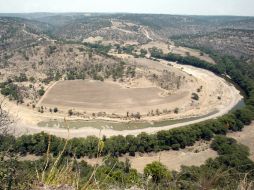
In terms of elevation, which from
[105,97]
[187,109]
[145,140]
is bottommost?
[187,109]

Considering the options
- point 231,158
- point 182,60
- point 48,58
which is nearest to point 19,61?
point 48,58

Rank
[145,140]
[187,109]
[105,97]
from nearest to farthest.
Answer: [145,140]
[187,109]
[105,97]

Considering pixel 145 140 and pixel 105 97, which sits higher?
pixel 145 140

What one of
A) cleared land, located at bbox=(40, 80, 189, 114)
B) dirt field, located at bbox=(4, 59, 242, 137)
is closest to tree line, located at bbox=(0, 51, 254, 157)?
dirt field, located at bbox=(4, 59, 242, 137)

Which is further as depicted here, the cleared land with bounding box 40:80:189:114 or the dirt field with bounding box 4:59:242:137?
the cleared land with bounding box 40:80:189:114

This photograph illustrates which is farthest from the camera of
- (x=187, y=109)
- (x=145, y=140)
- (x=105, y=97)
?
(x=105, y=97)

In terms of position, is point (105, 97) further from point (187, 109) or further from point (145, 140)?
point (145, 140)

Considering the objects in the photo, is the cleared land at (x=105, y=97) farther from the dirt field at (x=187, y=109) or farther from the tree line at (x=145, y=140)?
the tree line at (x=145, y=140)

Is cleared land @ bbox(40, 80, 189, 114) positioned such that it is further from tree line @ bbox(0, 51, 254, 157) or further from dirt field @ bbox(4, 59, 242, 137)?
tree line @ bbox(0, 51, 254, 157)

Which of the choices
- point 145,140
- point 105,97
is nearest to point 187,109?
point 105,97

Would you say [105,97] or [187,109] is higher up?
[105,97]

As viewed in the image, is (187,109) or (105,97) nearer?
(187,109)
